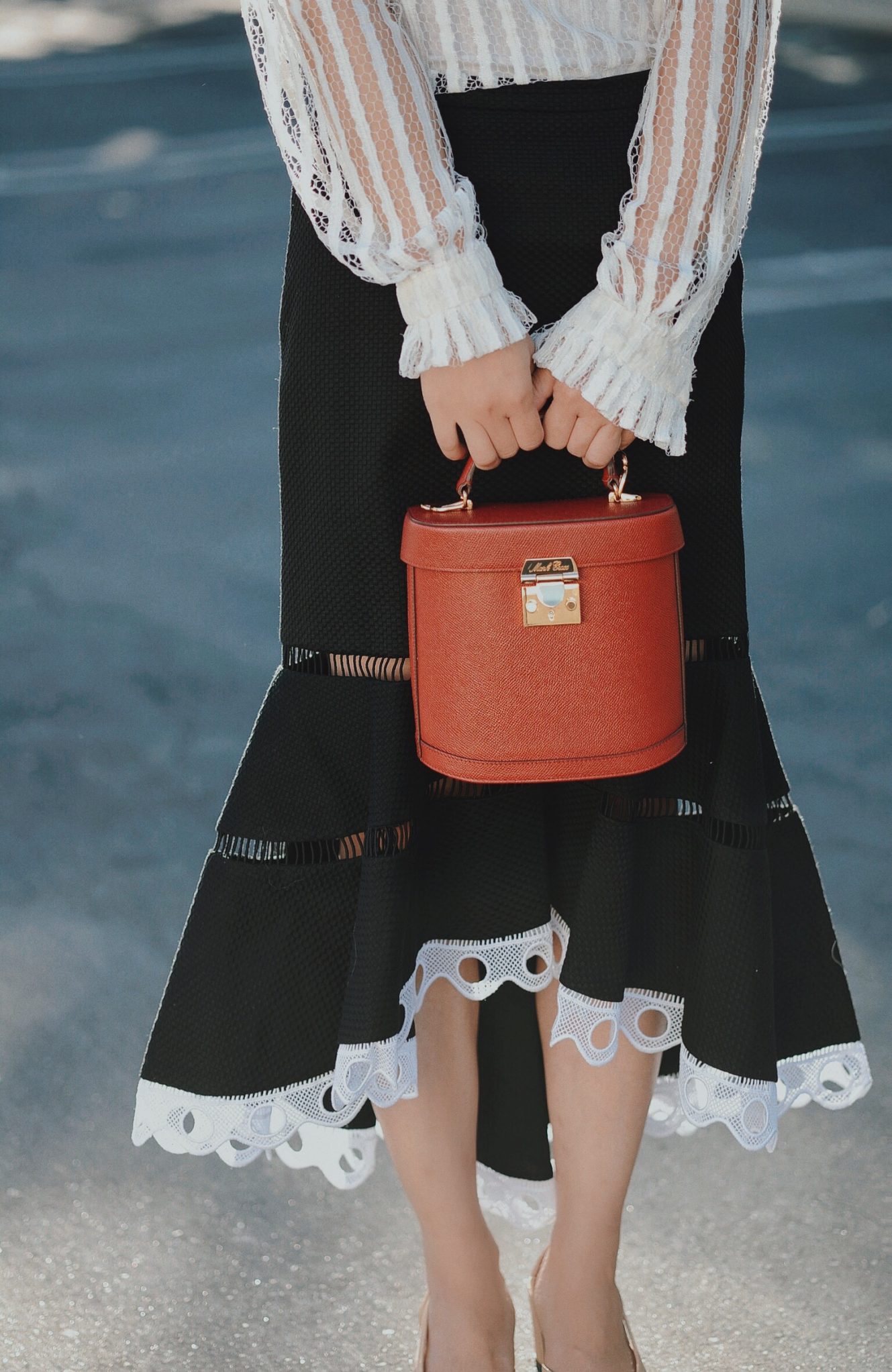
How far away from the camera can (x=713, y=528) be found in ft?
3.73

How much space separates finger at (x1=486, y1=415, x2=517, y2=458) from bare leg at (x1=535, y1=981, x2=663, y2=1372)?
0.46 meters

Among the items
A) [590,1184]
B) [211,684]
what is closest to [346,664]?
[590,1184]

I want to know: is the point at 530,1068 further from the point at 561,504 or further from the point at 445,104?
the point at 445,104

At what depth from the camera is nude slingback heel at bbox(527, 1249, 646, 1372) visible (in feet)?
4.07

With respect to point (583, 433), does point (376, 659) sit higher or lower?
lower

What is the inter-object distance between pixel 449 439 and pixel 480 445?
0.08 feet

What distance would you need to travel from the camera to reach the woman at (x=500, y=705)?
3.22 ft

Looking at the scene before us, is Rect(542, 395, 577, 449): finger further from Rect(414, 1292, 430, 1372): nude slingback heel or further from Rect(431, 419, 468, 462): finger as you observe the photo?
Rect(414, 1292, 430, 1372): nude slingback heel

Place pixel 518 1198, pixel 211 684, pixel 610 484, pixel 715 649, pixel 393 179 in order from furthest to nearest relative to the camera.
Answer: pixel 211 684 → pixel 518 1198 → pixel 715 649 → pixel 610 484 → pixel 393 179

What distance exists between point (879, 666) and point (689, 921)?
4.51 feet

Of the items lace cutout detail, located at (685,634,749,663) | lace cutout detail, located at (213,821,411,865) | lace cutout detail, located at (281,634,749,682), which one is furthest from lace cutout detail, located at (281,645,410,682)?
lace cutout detail, located at (685,634,749,663)

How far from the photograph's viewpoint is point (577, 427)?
1.02 m

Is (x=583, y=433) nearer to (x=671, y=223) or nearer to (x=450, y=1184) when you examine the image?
(x=671, y=223)

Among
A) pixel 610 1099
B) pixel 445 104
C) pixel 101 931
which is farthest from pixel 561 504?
pixel 101 931
